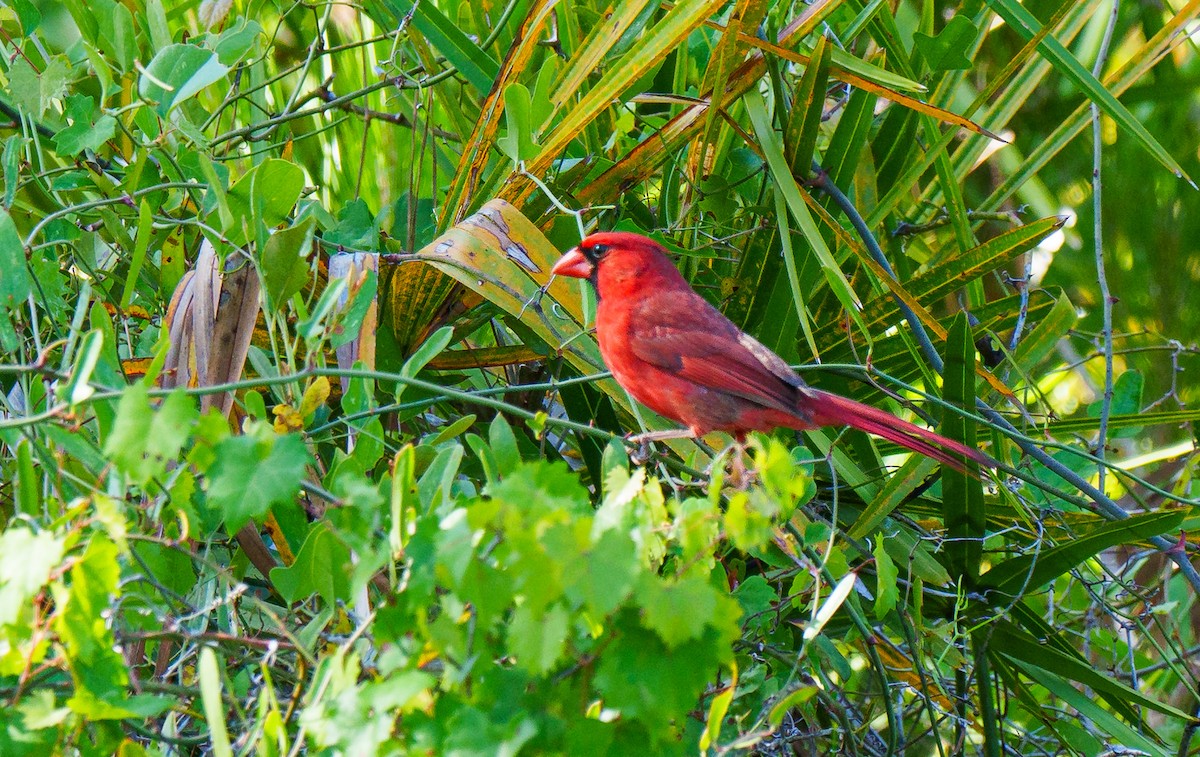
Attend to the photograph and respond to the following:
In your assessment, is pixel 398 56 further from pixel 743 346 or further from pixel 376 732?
pixel 376 732

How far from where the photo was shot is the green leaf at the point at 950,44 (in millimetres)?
2398

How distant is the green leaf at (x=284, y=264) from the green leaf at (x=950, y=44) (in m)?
1.42

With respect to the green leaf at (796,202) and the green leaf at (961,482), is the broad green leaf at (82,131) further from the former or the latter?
the green leaf at (961,482)

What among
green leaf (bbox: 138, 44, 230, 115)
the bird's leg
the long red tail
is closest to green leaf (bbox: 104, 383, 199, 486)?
green leaf (bbox: 138, 44, 230, 115)

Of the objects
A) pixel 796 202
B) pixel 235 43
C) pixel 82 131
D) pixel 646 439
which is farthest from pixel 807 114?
pixel 82 131

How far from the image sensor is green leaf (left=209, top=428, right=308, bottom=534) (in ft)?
3.36

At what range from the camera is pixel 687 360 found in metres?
2.52

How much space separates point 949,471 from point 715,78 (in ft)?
2.84

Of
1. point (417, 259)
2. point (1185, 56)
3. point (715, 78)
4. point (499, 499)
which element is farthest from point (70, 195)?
point (1185, 56)

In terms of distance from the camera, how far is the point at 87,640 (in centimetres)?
105

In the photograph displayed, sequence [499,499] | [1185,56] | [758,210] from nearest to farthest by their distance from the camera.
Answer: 1. [499,499]
2. [758,210]
3. [1185,56]

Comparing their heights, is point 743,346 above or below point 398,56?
below

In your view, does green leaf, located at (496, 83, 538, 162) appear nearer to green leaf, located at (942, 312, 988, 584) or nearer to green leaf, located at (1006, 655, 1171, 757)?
green leaf, located at (942, 312, 988, 584)

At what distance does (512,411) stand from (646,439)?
2.11ft
